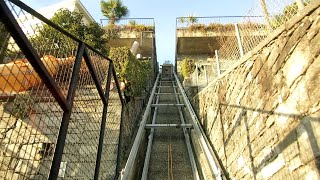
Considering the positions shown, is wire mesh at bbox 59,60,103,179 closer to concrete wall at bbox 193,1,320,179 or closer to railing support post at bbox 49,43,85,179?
railing support post at bbox 49,43,85,179

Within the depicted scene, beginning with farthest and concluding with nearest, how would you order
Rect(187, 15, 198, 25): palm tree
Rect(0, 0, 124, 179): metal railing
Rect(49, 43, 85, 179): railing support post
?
1. Rect(187, 15, 198, 25): palm tree
2. Rect(49, 43, 85, 179): railing support post
3. Rect(0, 0, 124, 179): metal railing

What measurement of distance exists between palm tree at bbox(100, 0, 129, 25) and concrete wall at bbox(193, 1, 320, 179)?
1332 centimetres

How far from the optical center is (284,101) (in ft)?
7.98

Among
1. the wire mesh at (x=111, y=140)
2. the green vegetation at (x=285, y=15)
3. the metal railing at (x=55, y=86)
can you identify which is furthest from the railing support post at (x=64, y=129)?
the green vegetation at (x=285, y=15)

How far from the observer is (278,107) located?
8.40 feet

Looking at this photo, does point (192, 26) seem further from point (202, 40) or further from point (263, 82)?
point (263, 82)

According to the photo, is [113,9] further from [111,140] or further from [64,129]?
[64,129]

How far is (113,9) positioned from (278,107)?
15172 millimetres

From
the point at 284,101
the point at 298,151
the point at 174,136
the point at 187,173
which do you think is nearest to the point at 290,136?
the point at 298,151

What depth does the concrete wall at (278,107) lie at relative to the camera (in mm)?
2018

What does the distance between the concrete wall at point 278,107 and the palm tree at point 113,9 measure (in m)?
13.3

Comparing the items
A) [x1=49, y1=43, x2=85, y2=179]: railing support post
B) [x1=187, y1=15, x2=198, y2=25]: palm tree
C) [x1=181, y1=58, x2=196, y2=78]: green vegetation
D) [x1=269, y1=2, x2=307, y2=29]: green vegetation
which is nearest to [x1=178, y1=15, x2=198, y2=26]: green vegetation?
[x1=187, y1=15, x2=198, y2=25]: palm tree

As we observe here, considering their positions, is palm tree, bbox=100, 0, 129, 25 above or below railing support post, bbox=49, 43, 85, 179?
above

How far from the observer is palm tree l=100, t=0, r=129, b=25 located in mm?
16172
